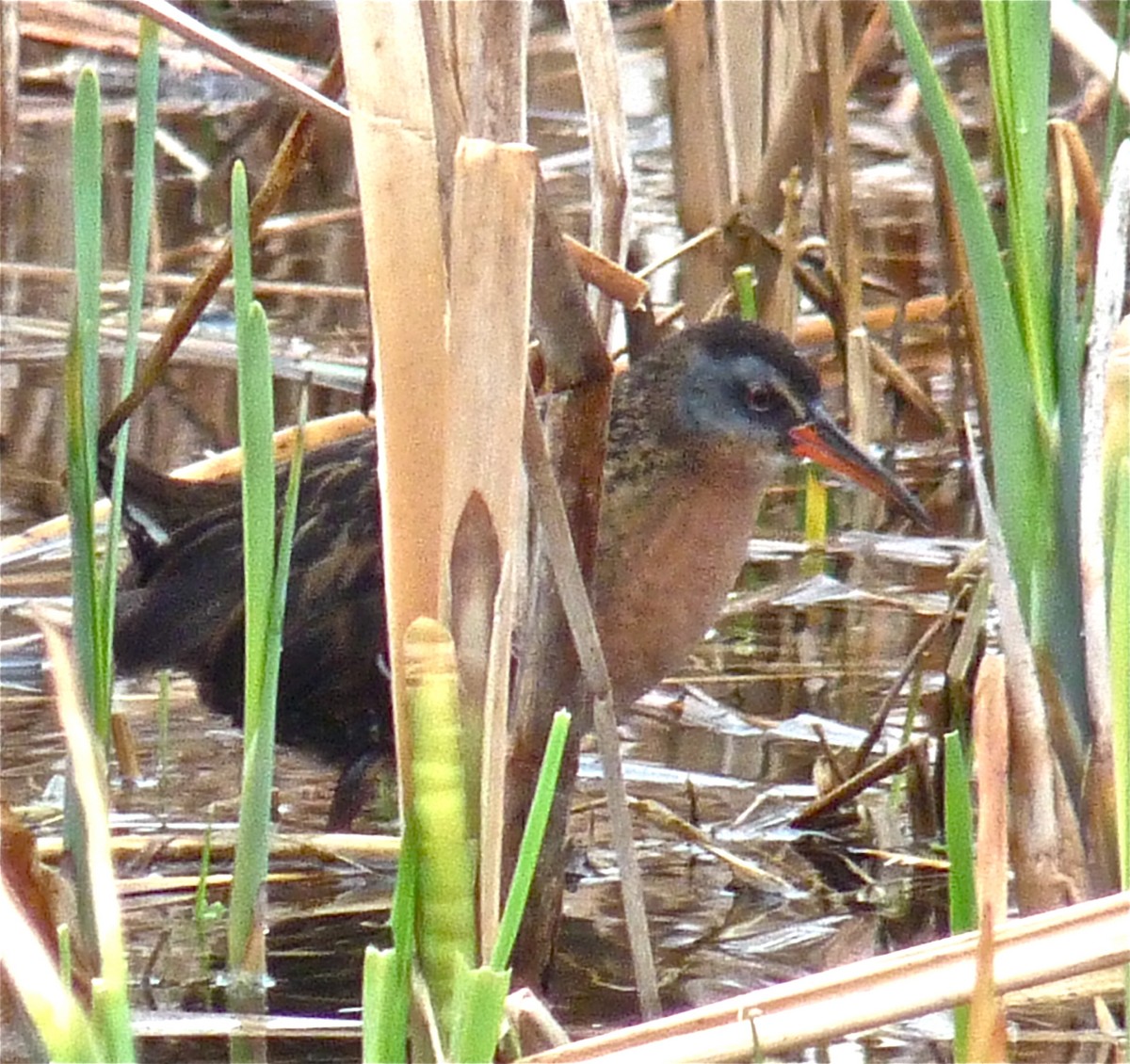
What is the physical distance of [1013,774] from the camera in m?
2.44

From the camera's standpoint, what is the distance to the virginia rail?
3273 millimetres

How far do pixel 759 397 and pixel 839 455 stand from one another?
15 centimetres

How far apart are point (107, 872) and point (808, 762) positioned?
1955mm

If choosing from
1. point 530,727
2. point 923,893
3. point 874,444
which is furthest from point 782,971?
point 874,444

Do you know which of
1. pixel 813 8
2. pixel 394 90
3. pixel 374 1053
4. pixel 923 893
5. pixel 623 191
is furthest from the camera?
pixel 813 8

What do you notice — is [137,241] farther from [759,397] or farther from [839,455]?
[839,455]

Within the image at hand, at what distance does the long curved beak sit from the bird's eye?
0.05 metres

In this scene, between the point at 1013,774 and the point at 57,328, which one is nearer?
the point at 1013,774

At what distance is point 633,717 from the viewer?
3580 millimetres

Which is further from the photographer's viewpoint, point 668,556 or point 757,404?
point 757,404

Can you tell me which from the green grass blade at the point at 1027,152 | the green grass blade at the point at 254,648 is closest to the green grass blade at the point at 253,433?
the green grass blade at the point at 254,648

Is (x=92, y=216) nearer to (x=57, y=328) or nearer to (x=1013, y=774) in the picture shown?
(x=1013, y=774)

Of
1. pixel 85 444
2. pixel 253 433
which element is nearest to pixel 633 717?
pixel 85 444

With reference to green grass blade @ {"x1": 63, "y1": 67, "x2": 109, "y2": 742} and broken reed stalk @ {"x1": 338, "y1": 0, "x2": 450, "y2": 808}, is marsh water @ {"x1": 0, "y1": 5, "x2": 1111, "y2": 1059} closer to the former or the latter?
green grass blade @ {"x1": 63, "y1": 67, "x2": 109, "y2": 742}
